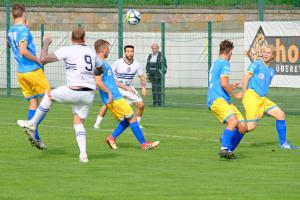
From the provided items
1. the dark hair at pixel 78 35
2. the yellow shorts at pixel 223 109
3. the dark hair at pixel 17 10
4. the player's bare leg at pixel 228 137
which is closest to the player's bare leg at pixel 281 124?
the yellow shorts at pixel 223 109

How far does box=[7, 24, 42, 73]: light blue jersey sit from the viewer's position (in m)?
16.3

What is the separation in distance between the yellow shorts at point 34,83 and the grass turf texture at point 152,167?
35.8 inches

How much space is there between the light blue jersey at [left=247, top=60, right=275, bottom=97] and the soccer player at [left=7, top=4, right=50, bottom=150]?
10.8ft

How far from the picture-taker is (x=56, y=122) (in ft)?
76.4

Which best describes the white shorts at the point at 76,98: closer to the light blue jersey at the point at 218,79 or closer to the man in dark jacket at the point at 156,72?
the light blue jersey at the point at 218,79

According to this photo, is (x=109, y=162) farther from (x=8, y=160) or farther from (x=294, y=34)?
(x=294, y=34)

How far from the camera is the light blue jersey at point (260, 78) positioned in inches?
658

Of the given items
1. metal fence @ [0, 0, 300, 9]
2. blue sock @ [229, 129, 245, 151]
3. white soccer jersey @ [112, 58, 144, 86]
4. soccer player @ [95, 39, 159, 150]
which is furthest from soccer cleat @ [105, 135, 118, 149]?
metal fence @ [0, 0, 300, 9]

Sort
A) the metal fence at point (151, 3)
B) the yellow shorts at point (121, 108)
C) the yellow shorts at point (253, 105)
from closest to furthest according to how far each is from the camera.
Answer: the yellow shorts at point (253, 105) < the yellow shorts at point (121, 108) < the metal fence at point (151, 3)

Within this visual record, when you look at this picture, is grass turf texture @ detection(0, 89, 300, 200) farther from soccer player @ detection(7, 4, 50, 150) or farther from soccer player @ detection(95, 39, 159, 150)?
soccer player @ detection(7, 4, 50, 150)

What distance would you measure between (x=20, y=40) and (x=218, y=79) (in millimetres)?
3179

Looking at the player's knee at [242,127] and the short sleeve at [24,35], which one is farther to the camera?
the short sleeve at [24,35]

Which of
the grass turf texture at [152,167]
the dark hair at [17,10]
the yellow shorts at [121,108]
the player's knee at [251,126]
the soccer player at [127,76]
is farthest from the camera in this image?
the soccer player at [127,76]

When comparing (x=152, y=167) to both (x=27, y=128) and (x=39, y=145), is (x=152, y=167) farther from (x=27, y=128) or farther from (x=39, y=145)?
(x=39, y=145)
